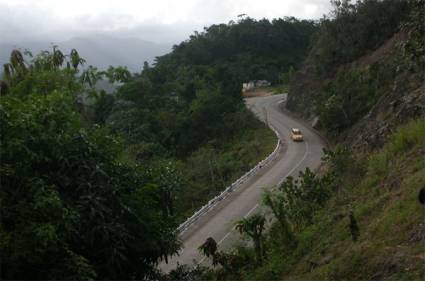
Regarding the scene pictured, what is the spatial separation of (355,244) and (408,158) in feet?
16.0

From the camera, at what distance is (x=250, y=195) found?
2789cm

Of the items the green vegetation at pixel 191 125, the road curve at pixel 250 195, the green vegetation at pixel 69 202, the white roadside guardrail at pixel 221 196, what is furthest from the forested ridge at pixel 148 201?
the green vegetation at pixel 191 125

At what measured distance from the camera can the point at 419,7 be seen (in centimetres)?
1177

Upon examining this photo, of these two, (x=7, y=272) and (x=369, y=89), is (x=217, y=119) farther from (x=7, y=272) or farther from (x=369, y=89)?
(x=7, y=272)

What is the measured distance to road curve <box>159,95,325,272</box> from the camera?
20.7m

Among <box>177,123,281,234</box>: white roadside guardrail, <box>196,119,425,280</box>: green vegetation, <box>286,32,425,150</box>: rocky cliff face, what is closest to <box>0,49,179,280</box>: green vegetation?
<box>196,119,425,280</box>: green vegetation

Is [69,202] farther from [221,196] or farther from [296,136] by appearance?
[296,136]

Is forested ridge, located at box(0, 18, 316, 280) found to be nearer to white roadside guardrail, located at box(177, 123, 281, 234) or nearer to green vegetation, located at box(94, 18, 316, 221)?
white roadside guardrail, located at box(177, 123, 281, 234)

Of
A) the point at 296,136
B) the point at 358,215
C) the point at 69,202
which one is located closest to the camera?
the point at 69,202

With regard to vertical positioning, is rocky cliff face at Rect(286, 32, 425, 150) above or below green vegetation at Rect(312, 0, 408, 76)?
below

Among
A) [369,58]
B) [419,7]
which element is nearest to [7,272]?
[419,7]

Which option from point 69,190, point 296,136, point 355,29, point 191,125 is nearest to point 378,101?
point 296,136

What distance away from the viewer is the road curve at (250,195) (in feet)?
67.9

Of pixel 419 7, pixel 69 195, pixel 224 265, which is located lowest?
pixel 224 265
